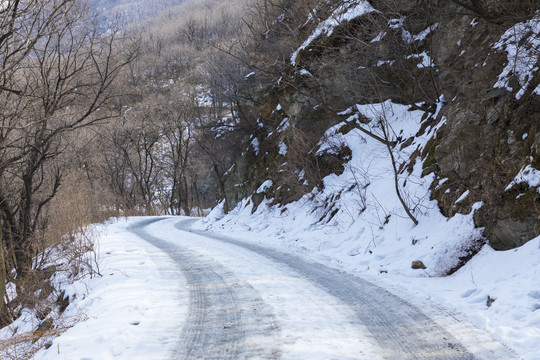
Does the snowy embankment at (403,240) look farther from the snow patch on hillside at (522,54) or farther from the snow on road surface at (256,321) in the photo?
the snow patch on hillside at (522,54)

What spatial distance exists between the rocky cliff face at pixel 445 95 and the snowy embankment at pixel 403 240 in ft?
1.34

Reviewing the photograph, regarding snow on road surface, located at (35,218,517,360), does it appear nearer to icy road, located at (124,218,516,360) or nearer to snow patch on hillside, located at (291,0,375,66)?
icy road, located at (124,218,516,360)

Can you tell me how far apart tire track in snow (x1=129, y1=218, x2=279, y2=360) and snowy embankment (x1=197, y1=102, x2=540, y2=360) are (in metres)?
2.46

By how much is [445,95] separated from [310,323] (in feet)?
28.8

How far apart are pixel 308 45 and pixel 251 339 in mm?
14773

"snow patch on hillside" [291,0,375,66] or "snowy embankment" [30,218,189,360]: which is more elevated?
"snow patch on hillside" [291,0,375,66]

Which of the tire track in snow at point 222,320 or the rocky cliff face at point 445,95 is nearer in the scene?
the tire track in snow at point 222,320

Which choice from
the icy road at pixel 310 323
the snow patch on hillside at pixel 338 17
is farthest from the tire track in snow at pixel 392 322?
the snow patch on hillside at pixel 338 17

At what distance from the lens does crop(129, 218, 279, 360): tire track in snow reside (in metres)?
4.10

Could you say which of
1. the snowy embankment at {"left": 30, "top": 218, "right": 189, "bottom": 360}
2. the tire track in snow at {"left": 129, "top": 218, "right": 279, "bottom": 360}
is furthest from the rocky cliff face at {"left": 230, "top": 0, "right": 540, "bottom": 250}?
the snowy embankment at {"left": 30, "top": 218, "right": 189, "bottom": 360}

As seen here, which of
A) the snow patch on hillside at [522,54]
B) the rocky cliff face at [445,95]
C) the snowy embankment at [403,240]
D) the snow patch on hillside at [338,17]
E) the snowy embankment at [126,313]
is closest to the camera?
the snowy embankment at [126,313]

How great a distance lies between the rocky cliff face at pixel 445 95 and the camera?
6793 millimetres

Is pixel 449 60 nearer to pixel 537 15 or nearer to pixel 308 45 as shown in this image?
pixel 537 15

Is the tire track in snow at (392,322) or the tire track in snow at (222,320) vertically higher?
the tire track in snow at (222,320)
